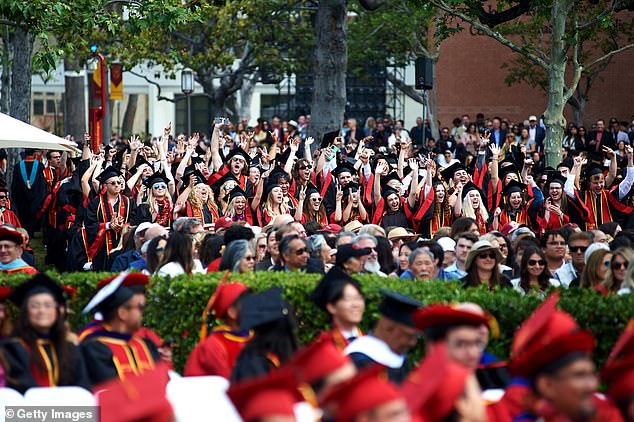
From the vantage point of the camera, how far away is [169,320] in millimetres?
8547

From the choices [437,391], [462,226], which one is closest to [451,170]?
[462,226]

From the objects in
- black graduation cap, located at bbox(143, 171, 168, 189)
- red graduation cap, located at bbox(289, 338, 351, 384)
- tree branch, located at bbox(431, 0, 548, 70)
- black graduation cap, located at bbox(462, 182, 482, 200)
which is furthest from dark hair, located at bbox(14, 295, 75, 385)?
tree branch, located at bbox(431, 0, 548, 70)

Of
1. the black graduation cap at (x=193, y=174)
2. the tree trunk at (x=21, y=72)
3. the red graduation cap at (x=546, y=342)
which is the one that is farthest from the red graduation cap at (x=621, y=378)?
the tree trunk at (x=21, y=72)

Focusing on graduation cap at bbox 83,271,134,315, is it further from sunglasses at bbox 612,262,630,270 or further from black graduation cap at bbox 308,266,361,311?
sunglasses at bbox 612,262,630,270

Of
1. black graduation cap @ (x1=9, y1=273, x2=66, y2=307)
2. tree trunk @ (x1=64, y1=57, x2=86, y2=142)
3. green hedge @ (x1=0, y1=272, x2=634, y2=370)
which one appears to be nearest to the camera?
black graduation cap @ (x1=9, y1=273, x2=66, y2=307)

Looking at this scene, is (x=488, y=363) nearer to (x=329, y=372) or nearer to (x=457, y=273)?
(x=329, y=372)

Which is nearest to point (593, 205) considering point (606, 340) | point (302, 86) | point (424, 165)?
point (424, 165)

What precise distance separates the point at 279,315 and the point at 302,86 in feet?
126

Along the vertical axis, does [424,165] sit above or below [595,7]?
below

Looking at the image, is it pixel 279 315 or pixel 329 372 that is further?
pixel 279 315

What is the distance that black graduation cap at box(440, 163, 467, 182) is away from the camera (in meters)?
16.4

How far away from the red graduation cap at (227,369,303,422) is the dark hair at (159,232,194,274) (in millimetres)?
4668

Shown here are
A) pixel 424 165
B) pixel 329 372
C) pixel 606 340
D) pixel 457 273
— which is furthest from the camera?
pixel 424 165

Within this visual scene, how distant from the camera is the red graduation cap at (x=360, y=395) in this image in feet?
14.8
